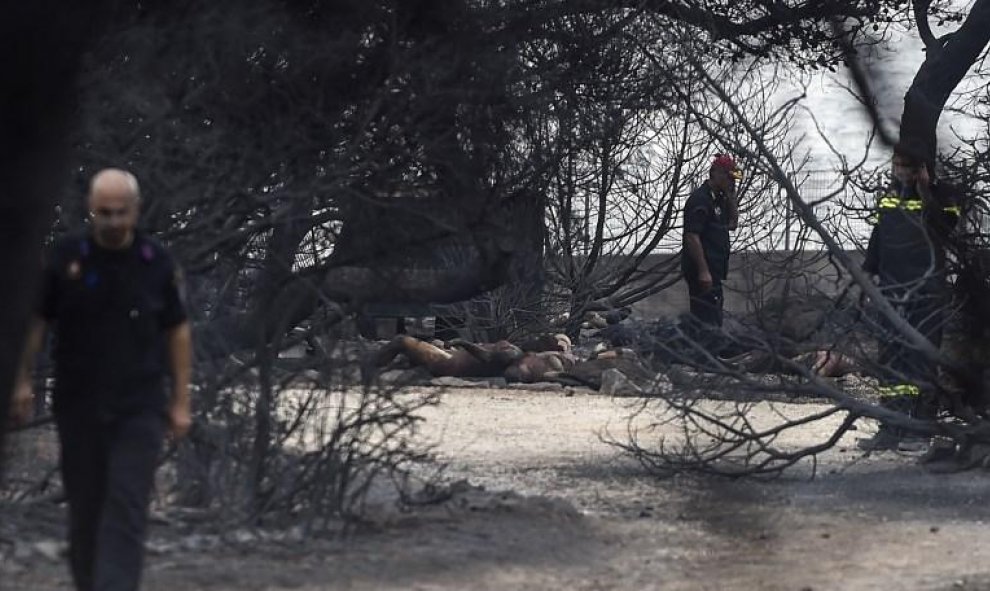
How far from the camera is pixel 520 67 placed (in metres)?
10.2

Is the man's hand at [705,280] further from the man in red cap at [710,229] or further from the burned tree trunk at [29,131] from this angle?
the burned tree trunk at [29,131]

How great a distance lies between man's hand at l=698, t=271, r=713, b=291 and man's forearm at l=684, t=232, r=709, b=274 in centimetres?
4

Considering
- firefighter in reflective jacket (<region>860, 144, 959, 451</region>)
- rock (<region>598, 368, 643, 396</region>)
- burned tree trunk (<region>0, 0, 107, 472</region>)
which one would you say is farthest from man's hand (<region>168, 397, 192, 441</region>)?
rock (<region>598, 368, 643, 396</region>)

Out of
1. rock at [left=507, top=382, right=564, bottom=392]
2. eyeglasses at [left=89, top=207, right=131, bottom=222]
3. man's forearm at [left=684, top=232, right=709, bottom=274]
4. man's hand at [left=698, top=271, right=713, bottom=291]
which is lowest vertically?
rock at [left=507, top=382, right=564, bottom=392]

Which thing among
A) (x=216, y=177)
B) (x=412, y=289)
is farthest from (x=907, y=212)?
(x=216, y=177)

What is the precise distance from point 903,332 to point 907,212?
90 centimetres

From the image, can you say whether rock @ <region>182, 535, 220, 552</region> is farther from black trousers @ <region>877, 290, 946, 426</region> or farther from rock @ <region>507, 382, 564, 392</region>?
rock @ <region>507, 382, 564, 392</region>

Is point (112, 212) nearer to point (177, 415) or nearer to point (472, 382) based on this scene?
point (177, 415)

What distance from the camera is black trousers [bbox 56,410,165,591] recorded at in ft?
18.6

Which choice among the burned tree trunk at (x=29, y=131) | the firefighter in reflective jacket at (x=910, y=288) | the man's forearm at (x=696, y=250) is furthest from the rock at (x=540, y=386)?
the burned tree trunk at (x=29, y=131)

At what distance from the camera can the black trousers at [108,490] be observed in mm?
5664

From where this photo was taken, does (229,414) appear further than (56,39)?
Yes

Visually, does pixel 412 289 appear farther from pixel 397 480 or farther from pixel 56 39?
pixel 56 39

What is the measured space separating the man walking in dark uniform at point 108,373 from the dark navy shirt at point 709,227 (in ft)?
31.8
